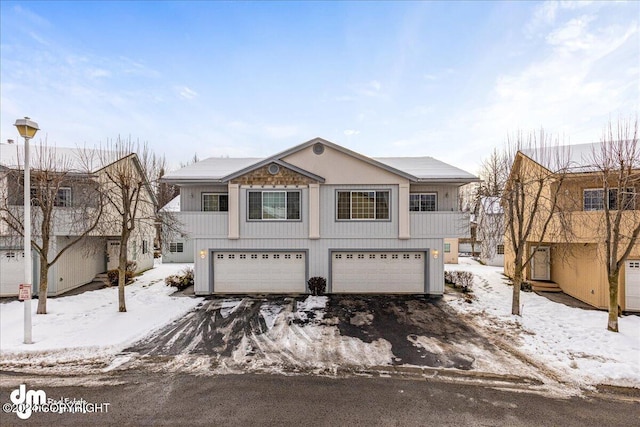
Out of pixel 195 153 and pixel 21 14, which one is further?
pixel 195 153

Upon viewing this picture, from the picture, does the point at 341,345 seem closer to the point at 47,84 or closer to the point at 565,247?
the point at 565,247

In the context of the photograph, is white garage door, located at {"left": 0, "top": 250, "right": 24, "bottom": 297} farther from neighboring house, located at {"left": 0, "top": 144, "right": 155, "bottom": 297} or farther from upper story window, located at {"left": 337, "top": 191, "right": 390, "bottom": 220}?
upper story window, located at {"left": 337, "top": 191, "right": 390, "bottom": 220}

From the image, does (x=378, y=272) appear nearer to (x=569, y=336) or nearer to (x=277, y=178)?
(x=277, y=178)

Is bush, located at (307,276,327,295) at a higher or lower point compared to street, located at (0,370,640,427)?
higher

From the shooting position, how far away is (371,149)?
87.9 feet

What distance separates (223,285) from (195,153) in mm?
37578

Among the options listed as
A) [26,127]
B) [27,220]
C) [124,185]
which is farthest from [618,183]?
[27,220]

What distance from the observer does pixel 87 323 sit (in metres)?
8.95

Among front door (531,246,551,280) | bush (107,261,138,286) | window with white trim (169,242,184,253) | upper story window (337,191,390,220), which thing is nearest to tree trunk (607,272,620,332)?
front door (531,246,551,280)

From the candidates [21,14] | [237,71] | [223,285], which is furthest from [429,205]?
[21,14]

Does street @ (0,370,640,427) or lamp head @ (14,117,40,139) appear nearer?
street @ (0,370,640,427)

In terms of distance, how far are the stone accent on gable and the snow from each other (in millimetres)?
5756

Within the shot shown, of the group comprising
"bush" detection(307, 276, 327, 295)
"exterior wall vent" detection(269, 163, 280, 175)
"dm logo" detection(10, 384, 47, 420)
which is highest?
"exterior wall vent" detection(269, 163, 280, 175)

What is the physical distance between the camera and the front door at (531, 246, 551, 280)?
14820 mm
